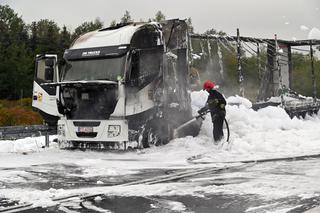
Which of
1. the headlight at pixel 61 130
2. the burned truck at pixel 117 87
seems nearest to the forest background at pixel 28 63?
the burned truck at pixel 117 87

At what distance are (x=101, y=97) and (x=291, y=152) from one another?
4909 millimetres

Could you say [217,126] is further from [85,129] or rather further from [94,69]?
[94,69]

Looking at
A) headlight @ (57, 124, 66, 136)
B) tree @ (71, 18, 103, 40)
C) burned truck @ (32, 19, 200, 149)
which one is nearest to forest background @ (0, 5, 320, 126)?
tree @ (71, 18, 103, 40)

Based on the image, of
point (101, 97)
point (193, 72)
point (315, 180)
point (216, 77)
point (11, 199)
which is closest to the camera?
point (11, 199)

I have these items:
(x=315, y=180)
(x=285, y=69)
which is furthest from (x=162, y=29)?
(x=285, y=69)

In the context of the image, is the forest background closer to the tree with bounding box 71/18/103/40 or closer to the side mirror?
the tree with bounding box 71/18/103/40

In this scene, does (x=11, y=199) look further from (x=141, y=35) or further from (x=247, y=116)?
(x=247, y=116)

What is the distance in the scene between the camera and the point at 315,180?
7.44 m

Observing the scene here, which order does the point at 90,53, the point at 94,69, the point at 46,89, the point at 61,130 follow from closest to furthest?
the point at 94,69 < the point at 90,53 < the point at 61,130 < the point at 46,89

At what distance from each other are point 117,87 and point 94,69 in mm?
970

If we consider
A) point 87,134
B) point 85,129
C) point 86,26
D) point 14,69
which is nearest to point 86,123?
point 85,129

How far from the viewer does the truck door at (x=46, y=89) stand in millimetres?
12820

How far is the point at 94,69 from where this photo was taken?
40.2 feet

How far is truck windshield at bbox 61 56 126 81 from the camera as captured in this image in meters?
11.9
